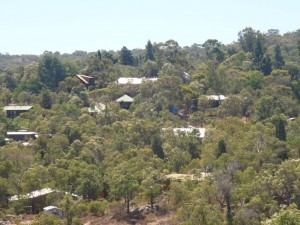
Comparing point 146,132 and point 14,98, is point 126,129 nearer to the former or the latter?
point 146,132

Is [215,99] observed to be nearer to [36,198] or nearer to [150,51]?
[150,51]

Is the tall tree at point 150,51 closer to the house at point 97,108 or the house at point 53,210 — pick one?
the house at point 97,108

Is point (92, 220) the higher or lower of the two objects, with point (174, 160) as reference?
lower

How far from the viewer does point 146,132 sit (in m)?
37.7

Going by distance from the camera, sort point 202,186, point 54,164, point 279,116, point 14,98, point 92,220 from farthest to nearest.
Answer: point 14,98
point 279,116
point 54,164
point 92,220
point 202,186

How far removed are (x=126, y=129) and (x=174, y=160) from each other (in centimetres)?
814

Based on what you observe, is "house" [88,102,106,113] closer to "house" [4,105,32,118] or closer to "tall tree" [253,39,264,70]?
"house" [4,105,32,118]

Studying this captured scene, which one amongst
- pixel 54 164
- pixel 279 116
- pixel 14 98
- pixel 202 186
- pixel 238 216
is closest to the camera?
pixel 238 216

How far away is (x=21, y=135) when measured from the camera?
40344mm

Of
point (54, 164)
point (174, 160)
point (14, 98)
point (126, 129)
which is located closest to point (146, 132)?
point (126, 129)

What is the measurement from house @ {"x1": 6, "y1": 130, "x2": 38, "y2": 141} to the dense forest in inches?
13.0

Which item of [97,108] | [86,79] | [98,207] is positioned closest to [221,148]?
[98,207]

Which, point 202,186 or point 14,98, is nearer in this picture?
point 202,186

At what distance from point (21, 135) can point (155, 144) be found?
13.3 meters
